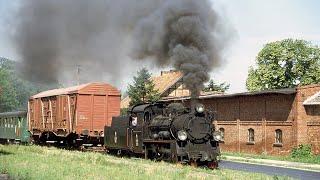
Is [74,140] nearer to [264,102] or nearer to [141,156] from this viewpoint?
[141,156]

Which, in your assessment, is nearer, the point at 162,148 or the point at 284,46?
the point at 162,148

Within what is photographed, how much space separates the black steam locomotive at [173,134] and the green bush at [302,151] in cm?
1060

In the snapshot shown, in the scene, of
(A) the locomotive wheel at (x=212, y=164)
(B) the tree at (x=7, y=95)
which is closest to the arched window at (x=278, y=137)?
(A) the locomotive wheel at (x=212, y=164)

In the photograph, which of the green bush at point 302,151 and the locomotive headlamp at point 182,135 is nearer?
the locomotive headlamp at point 182,135

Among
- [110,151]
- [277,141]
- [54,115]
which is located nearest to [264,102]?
[277,141]

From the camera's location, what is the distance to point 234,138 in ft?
105

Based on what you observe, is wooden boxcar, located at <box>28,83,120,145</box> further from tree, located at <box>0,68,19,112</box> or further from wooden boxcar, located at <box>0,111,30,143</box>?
tree, located at <box>0,68,19,112</box>

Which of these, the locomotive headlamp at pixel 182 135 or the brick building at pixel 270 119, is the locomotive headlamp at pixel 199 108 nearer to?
the locomotive headlamp at pixel 182 135

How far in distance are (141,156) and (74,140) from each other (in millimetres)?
6066

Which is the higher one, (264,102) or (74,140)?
(264,102)

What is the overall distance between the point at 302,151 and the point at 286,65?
3401 centimetres

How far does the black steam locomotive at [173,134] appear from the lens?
661 inches

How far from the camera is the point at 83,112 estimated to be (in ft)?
79.5

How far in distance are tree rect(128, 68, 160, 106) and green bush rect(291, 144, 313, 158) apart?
17.6 meters
